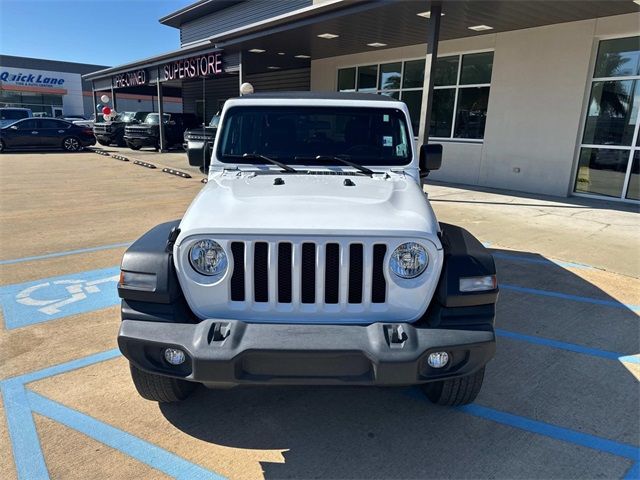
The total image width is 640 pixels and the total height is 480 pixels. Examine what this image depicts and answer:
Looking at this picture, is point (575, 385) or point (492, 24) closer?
point (575, 385)

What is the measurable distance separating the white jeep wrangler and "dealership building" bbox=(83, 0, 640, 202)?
27.3ft

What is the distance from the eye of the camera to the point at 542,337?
3.86m

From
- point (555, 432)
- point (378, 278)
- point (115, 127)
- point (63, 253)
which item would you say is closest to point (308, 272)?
point (378, 278)

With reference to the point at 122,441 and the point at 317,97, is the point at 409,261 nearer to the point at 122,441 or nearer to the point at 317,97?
the point at 122,441

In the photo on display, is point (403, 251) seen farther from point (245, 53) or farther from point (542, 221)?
point (245, 53)

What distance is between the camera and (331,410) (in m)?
2.87

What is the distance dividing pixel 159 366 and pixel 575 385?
9.12ft

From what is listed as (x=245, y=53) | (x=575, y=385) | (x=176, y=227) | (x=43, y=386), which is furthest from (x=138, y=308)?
(x=245, y=53)

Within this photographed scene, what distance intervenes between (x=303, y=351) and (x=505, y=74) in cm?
1162

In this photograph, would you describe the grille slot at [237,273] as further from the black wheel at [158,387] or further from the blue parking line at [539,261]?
the blue parking line at [539,261]

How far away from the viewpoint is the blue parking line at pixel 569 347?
3.55 meters

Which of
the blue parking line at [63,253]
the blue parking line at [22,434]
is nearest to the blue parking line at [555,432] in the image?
the blue parking line at [22,434]

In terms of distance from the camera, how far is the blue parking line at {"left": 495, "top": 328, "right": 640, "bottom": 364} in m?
3.55

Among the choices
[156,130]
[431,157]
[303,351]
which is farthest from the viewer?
[156,130]
